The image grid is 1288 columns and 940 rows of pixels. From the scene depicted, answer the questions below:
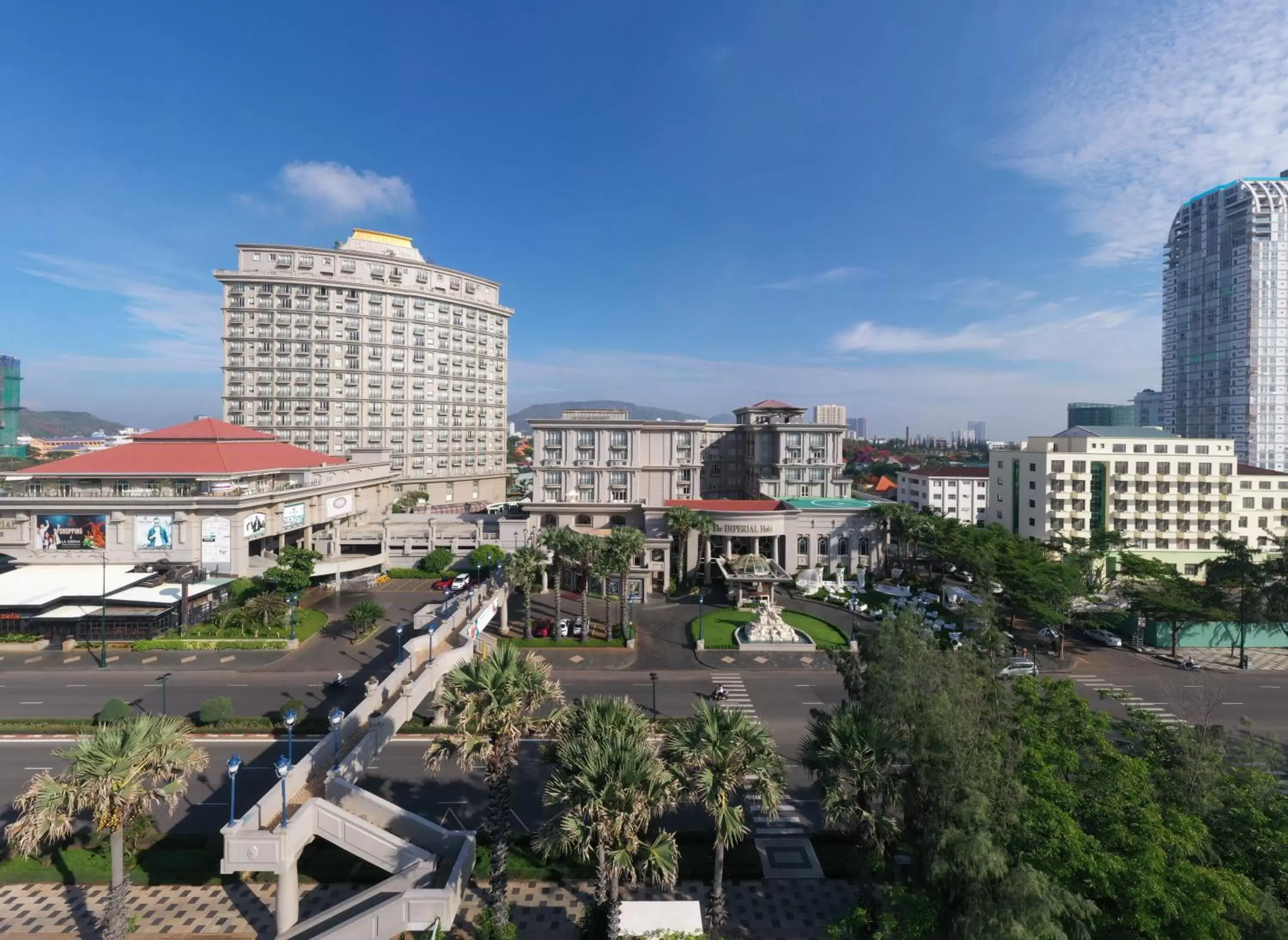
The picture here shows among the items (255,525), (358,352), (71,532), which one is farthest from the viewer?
(358,352)

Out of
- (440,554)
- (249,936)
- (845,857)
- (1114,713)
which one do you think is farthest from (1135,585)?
(440,554)

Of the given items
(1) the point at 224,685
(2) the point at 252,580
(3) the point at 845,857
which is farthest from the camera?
(2) the point at 252,580

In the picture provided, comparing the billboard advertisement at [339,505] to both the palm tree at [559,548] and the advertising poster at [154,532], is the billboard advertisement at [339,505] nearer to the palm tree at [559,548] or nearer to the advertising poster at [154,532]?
the advertising poster at [154,532]

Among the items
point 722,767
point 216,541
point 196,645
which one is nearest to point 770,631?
point 722,767

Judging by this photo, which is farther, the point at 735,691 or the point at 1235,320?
the point at 1235,320

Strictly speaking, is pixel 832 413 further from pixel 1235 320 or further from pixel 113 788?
pixel 113 788

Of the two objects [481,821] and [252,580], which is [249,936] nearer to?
[481,821]

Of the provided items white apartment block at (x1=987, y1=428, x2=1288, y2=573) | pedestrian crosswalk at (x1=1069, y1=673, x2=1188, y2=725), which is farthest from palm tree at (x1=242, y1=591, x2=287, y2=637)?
white apartment block at (x1=987, y1=428, x2=1288, y2=573)
